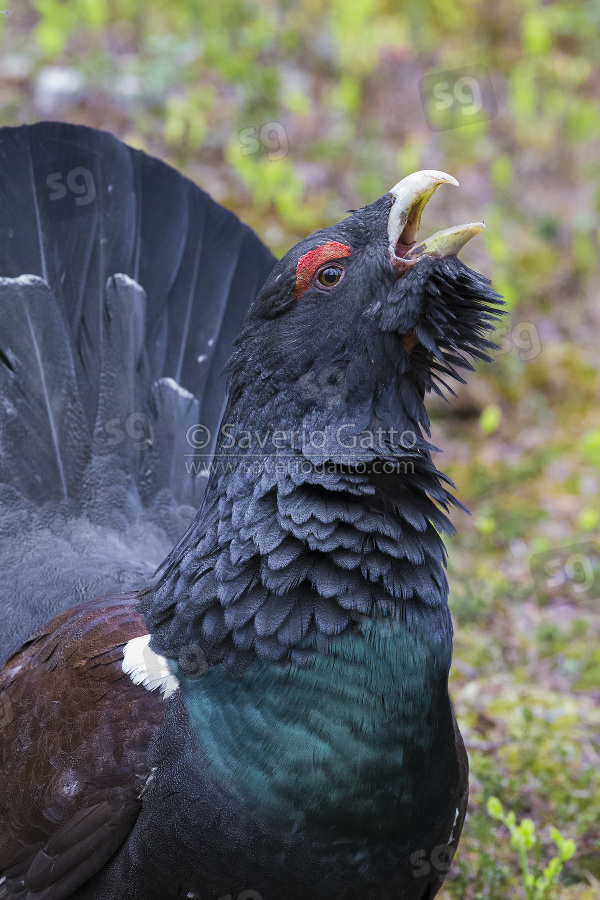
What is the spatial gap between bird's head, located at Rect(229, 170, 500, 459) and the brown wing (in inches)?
35.2

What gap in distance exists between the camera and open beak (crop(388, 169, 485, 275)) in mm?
2525

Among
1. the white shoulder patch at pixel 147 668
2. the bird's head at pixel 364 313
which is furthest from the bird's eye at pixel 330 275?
the white shoulder patch at pixel 147 668

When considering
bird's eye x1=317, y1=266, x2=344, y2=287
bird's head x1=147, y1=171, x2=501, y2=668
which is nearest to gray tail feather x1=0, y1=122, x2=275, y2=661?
bird's head x1=147, y1=171, x2=501, y2=668

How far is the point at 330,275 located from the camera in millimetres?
2643

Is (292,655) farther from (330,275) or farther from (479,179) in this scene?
(479,179)

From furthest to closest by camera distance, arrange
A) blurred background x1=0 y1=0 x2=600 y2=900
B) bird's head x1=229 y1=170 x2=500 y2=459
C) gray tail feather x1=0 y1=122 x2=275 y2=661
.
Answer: blurred background x1=0 y1=0 x2=600 y2=900 → gray tail feather x1=0 y1=122 x2=275 y2=661 → bird's head x1=229 y1=170 x2=500 y2=459

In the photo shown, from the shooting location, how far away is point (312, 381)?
2.64 metres

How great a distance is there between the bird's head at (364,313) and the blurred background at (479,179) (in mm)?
2180

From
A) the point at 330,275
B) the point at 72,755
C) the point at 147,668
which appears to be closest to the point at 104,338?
the point at 330,275

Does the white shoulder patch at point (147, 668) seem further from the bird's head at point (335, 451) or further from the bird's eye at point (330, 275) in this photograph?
the bird's eye at point (330, 275)

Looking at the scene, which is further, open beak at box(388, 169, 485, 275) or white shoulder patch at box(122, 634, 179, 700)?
white shoulder patch at box(122, 634, 179, 700)

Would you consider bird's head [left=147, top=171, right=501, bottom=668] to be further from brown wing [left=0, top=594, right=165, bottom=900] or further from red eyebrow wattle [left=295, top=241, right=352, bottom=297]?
brown wing [left=0, top=594, right=165, bottom=900]

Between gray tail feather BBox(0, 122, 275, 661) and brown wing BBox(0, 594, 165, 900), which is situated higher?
gray tail feather BBox(0, 122, 275, 661)

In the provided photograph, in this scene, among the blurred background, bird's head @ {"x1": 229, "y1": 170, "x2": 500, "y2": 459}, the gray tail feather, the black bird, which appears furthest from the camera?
the blurred background
